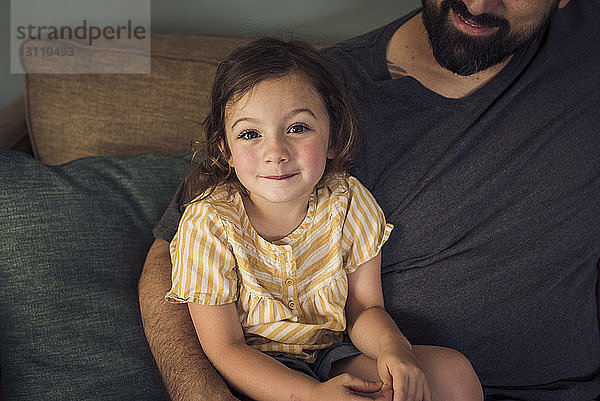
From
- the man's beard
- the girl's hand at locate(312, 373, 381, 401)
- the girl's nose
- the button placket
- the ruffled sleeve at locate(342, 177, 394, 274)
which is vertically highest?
the man's beard

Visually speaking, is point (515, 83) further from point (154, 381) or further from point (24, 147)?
point (24, 147)

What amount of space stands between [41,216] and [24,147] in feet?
1.40

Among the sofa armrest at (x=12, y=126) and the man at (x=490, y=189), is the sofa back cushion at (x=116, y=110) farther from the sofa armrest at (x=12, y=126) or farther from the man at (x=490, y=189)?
the man at (x=490, y=189)

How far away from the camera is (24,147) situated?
5.61 feet

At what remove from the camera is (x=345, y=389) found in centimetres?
104

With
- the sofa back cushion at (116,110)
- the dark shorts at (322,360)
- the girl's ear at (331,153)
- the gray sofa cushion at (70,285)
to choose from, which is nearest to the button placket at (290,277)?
the dark shorts at (322,360)

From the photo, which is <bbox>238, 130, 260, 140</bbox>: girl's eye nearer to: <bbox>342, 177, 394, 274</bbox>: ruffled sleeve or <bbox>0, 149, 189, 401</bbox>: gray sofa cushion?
<bbox>342, 177, 394, 274</bbox>: ruffled sleeve

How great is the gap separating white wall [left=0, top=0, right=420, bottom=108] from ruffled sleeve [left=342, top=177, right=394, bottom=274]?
0.75 metres

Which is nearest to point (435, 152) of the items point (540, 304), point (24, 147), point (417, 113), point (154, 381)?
point (417, 113)

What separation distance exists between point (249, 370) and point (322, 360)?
18cm

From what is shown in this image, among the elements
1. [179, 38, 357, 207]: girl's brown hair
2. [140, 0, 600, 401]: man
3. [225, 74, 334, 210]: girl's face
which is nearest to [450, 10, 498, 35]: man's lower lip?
[140, 0, 600, 401]: man

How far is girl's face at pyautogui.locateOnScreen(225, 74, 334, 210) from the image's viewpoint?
3.66 feet

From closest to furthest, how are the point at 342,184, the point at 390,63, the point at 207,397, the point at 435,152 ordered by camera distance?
the point at 207,397 → the point at 342,184 → the point at 435,152 → the point at 390,63

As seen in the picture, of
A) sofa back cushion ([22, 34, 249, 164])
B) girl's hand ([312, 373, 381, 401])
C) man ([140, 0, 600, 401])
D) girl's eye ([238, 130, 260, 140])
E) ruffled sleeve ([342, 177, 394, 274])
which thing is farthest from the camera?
sofa back cushion ([22, 34, 249, 164])
